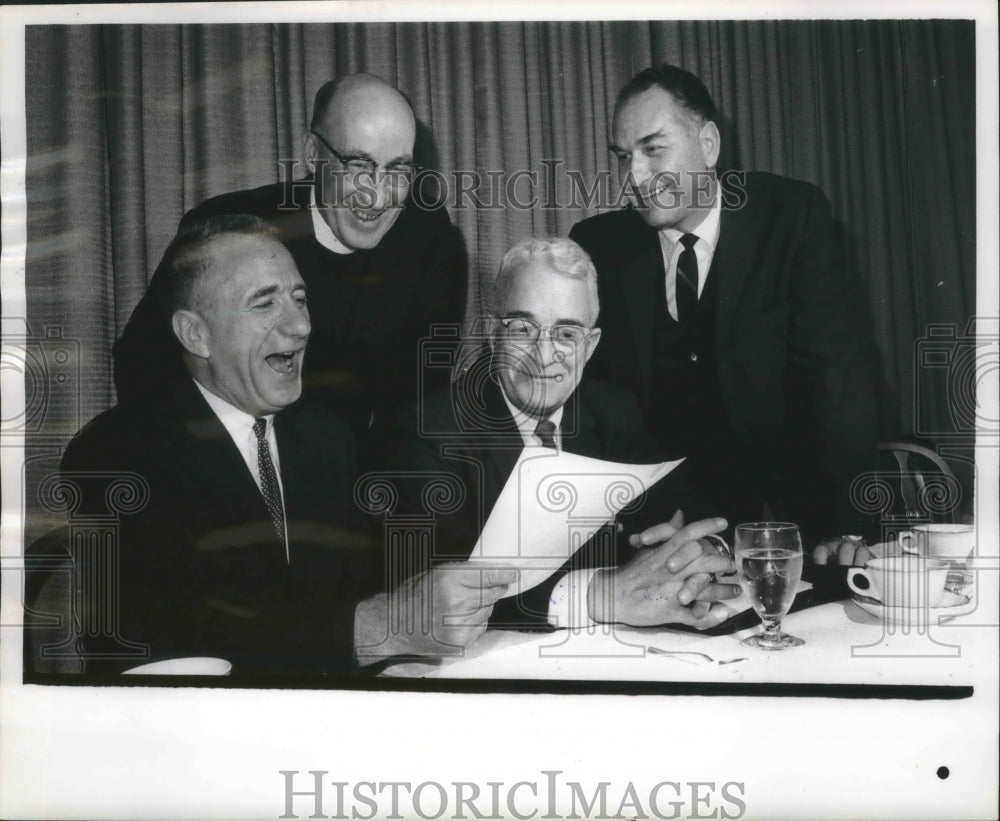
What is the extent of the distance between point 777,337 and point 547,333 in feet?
1.25

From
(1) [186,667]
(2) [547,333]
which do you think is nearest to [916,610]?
(2) [547,333]

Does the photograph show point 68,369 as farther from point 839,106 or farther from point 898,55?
point 898,55

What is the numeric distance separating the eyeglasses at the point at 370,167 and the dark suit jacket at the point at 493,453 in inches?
13.6

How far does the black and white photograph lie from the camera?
61.4 inches

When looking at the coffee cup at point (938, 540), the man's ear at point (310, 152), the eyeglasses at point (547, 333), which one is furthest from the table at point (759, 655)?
the man's ear at point (310, 152)

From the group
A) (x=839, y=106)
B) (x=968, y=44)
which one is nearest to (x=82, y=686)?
(x=839, y=106)

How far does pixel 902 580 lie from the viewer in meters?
1.55

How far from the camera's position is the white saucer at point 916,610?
156cm

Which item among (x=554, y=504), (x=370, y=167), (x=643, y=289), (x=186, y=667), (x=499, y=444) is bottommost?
(x=186, y=667)

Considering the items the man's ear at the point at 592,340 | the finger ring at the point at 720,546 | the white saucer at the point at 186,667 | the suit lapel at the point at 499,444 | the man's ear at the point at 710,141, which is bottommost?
the white saucer at the point at 186,667

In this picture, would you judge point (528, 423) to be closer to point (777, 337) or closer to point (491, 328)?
point (491, 328)

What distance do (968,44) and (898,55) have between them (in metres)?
0.12

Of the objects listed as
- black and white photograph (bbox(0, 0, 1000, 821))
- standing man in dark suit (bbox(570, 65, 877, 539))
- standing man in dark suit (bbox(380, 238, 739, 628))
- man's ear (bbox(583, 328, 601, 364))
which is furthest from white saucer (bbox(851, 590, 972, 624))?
man's ear (bbox(583, 328, 601, 364))

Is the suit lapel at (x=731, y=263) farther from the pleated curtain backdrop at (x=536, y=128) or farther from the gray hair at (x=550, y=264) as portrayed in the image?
the gray hair at (x=550, y=264)
